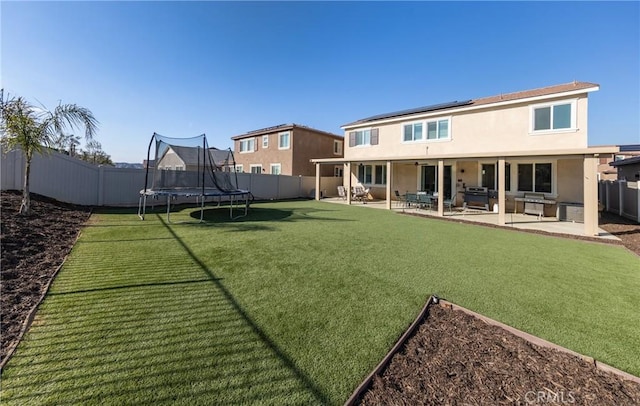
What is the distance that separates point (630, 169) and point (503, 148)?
28.2ft

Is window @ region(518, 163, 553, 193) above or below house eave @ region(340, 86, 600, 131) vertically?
below

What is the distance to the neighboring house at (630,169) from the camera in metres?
13.1

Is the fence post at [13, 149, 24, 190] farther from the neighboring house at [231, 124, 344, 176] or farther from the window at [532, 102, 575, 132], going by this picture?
the window at [532, 102, 575, 132]

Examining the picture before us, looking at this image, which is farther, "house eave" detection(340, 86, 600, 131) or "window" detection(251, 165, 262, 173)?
"window" detection(251, 165, 262, 173)

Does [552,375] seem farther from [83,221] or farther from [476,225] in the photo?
[83,221]

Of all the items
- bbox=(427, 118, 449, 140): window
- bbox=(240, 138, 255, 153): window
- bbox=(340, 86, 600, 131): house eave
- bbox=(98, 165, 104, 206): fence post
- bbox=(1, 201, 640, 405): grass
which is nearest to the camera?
bbox=(1, 201, 640, 405): grass

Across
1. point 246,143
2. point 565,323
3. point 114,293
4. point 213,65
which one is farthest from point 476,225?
point 246,143

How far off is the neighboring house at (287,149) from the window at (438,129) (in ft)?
32.4

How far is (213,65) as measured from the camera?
1334 centimetres

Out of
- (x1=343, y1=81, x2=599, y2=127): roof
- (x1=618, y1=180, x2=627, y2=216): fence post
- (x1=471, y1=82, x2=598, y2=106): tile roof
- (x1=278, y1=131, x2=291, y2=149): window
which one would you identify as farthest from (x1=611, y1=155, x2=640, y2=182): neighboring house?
(x1=278, y1=131, x2=291, y2=149): window

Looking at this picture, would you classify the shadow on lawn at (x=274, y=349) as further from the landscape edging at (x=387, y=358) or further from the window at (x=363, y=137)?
the window at (x=363, y=137)

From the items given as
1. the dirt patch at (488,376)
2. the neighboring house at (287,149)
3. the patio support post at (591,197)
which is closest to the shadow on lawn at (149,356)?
the dirt patch at (488,376)

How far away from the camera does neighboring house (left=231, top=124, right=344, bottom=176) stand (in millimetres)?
21469

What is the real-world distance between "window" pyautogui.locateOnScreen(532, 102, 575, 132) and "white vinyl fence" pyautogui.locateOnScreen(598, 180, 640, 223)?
343cm
